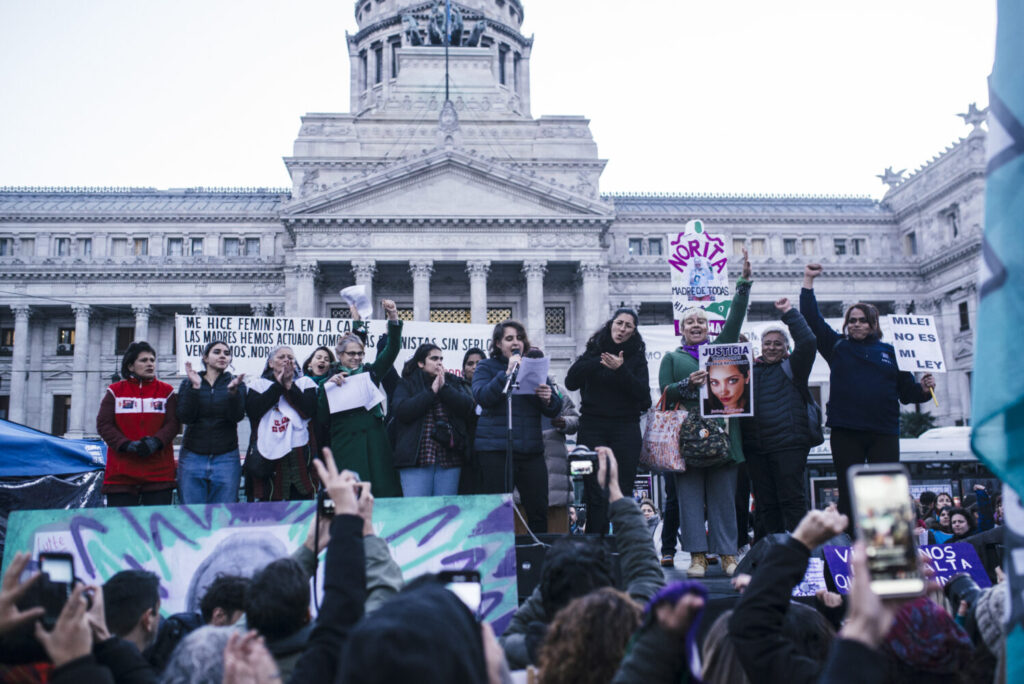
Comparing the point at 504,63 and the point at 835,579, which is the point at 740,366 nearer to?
the point at 835,579

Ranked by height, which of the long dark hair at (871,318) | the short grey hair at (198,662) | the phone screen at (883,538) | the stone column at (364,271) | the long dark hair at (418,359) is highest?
the stone column at (364,271)

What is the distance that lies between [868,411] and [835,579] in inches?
82.8

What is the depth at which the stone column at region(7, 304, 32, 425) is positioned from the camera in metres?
40.4

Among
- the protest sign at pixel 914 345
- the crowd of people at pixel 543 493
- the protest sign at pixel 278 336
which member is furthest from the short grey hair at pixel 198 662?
the protest sign at pixel 278 336

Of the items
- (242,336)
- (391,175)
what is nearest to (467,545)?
(242,336)

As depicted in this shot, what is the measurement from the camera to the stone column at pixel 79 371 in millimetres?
39562

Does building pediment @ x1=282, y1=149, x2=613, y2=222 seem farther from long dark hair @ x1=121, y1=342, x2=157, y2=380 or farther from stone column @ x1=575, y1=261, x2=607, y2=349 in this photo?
long dark hair @ x1=121, y1=342, x2=157, y2=380

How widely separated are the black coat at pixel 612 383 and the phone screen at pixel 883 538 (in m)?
5.36

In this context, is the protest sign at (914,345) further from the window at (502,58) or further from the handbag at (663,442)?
the window at (502,58)

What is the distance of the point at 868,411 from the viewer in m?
7.27

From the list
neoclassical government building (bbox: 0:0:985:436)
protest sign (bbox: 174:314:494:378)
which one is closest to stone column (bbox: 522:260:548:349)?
neoclassical government building (bbox: 0:0:985:436)

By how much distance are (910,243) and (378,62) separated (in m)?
38.8

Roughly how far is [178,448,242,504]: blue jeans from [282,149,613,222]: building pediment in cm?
2953

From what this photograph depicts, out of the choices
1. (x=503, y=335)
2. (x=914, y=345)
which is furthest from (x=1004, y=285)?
(x=914, y=345)
